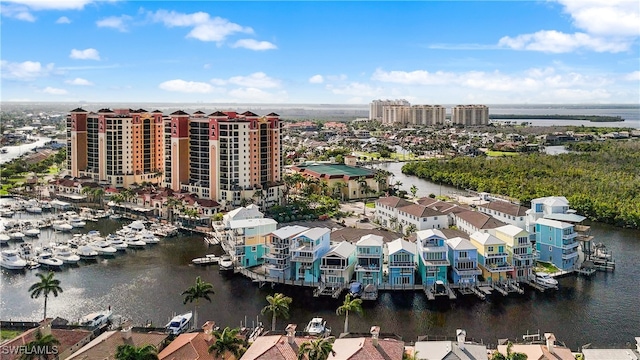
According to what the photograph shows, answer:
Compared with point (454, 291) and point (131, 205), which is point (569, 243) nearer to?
point (454, 291)

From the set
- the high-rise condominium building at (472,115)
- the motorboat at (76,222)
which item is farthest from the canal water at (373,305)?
the high-rise condominium building at (472,115)

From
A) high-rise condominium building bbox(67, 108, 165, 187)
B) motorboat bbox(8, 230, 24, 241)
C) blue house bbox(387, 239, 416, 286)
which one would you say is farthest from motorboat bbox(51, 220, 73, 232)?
blue house bbox(387, 239, 416, 286)

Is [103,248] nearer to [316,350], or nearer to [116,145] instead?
[116,145]

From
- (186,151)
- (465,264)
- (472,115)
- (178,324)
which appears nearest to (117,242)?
(178,324)

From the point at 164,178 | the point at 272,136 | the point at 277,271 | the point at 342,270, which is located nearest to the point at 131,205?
the point at 164,178

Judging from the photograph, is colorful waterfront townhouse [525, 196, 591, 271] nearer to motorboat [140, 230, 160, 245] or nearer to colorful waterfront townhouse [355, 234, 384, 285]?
colorful waterfront townhouse [355, 234, 384, 285]

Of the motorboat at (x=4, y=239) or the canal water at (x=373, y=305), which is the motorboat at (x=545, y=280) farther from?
the motorboat at (x=4, y=239)
